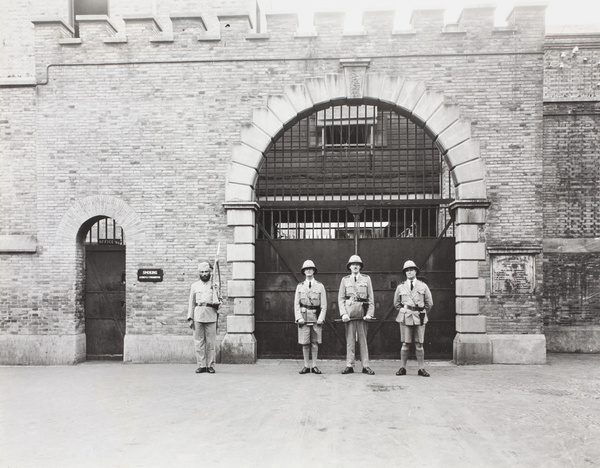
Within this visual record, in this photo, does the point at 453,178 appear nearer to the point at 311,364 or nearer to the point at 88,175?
the point at 311,364

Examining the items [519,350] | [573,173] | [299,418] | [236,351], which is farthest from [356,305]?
[573,173]

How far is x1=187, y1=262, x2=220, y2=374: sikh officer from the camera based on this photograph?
891 centimetres

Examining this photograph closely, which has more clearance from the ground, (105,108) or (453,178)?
(105,108)

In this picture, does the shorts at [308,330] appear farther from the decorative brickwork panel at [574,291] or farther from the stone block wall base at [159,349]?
the decorative brickwork panel at [574,291]

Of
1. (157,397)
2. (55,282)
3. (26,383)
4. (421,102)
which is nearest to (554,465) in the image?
(157,397)

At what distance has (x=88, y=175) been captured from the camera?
1014cm

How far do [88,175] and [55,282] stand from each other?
2304 millimetres

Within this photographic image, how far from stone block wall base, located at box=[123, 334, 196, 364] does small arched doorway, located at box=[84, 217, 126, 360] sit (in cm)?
81

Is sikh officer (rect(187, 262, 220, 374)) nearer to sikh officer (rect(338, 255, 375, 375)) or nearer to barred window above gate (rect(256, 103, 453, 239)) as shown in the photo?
barred window above gate (rect(256, 103, 453, 239))

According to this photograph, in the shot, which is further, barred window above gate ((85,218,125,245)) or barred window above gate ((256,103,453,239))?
barred window above gate ((85,218,125,245))

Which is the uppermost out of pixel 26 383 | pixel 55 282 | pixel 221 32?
pixel 221 32

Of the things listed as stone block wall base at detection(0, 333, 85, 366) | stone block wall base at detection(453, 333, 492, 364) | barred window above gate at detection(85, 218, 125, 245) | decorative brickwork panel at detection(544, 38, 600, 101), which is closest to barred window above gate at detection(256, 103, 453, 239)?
stone block wall base at detection(453, 333, 492, 364)

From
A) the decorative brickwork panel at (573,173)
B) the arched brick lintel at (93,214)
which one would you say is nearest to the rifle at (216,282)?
the arched brick lintel at (93,214)

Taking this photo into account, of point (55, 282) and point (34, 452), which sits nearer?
point (34, 452)
